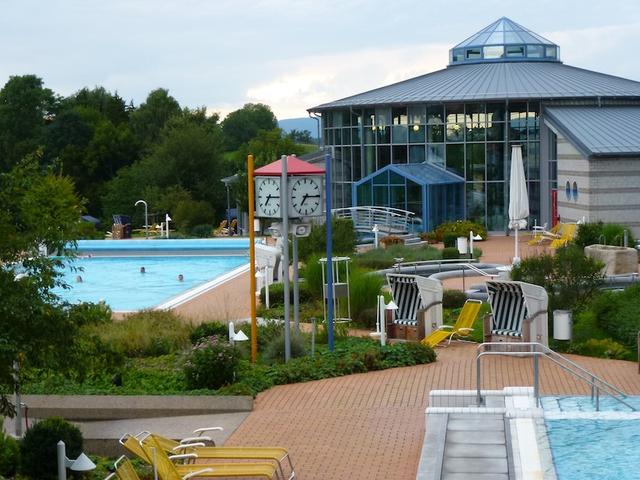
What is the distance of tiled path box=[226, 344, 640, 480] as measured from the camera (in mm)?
12422

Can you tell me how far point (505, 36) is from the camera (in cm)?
4747

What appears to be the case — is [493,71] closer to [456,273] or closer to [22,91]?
[456,273]

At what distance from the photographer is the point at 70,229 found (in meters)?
10.8

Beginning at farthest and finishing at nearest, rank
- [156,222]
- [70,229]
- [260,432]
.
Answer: [156,222] < [260,432] < [70,229]

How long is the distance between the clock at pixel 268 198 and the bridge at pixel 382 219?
67.4ft

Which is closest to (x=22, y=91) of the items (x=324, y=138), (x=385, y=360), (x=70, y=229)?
(x=324, y=138)

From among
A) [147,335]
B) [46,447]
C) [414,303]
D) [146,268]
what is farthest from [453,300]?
[146,268]

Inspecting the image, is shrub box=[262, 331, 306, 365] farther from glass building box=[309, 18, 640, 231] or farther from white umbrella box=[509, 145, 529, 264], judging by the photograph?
glass building box=[309, 18, 640, 231]

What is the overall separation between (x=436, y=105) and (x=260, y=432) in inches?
1153

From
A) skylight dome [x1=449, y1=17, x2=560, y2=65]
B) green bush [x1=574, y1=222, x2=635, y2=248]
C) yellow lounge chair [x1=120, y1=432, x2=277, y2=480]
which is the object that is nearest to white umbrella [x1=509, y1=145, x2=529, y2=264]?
green bush [x1=574, y1=222, x2=635, y2=248]

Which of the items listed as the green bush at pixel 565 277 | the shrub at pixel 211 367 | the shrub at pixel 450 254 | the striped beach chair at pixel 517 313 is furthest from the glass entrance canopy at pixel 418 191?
the shrub at pixel 211 367

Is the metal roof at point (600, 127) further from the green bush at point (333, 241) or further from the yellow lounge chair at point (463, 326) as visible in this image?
the yellow lounge chair at point (463, 326)

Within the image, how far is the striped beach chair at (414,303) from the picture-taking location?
1972 cm

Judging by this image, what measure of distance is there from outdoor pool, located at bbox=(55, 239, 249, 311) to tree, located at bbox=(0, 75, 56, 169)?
Result: 2971cm
